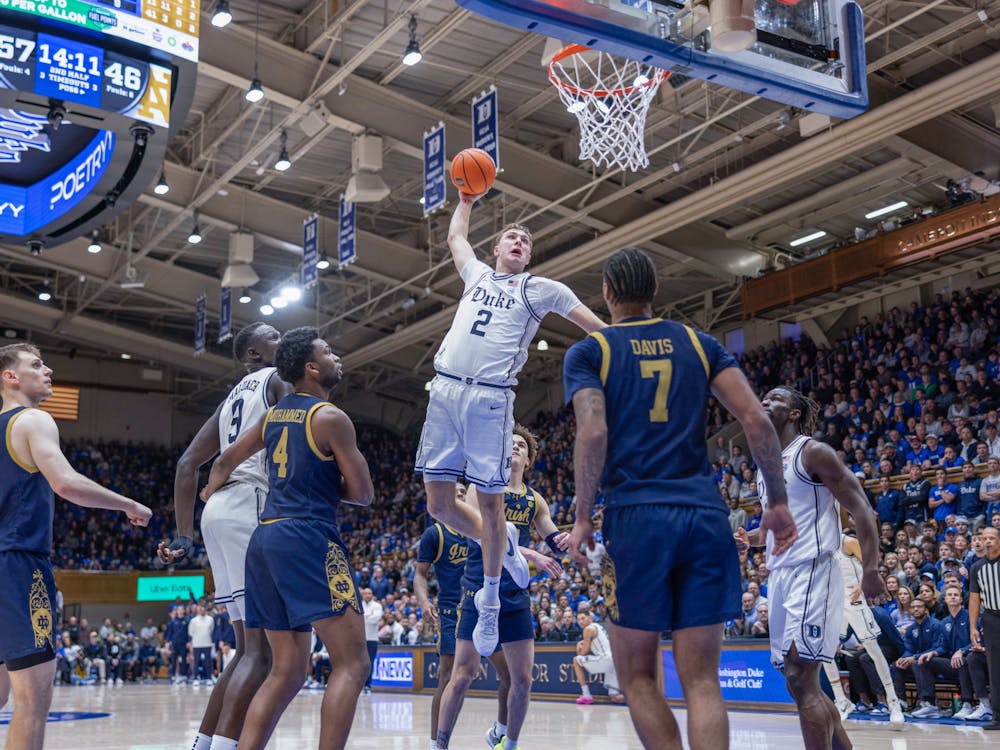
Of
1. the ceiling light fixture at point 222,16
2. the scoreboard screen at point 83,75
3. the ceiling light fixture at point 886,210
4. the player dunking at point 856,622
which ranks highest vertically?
the ceiling light fixture at point 886,210

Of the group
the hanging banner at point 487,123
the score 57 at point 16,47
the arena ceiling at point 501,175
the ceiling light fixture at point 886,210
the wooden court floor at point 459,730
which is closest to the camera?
the score 57 at point 16,47

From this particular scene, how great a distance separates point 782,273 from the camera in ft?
75.0

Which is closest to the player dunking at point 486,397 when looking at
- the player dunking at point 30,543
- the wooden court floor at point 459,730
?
the player dunking at point 30,543

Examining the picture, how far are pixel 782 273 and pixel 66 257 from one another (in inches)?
680

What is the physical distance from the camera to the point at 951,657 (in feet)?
36.9

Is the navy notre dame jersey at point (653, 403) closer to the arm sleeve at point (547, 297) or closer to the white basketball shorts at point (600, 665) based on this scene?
the arm sleeve at point (547, 297)

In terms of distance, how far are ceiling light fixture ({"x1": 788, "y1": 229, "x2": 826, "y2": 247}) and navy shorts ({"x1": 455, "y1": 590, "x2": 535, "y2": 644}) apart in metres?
19.3

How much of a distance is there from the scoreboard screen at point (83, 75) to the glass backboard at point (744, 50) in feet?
14.0

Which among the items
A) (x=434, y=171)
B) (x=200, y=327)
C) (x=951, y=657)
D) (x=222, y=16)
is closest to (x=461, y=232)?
(x=951, y=657)

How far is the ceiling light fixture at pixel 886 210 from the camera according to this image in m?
22.5

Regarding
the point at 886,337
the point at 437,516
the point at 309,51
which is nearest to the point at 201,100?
the point at 309,51

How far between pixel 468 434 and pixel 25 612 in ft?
7.95

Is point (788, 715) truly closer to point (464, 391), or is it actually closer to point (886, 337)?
→ point (464, 391)

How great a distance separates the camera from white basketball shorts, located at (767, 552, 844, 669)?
509 centimetres
